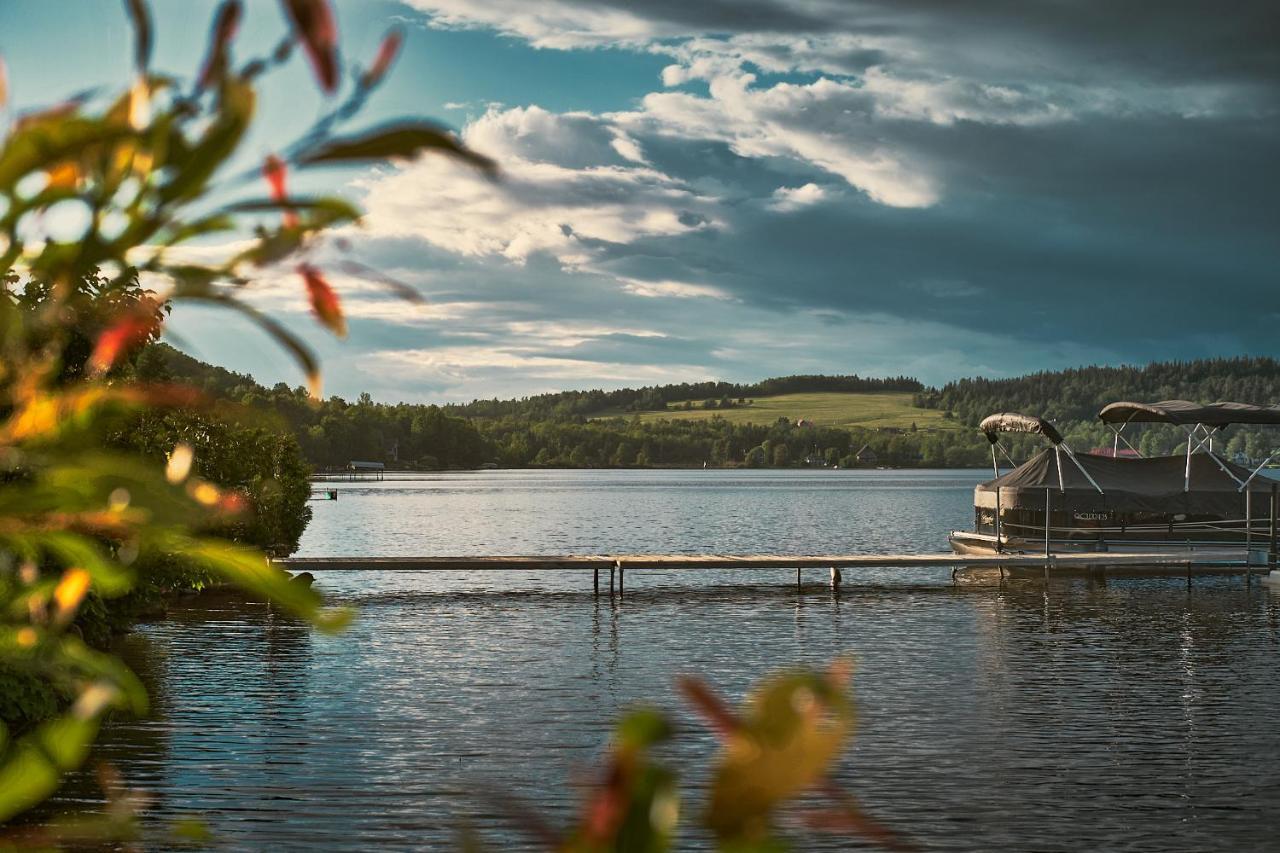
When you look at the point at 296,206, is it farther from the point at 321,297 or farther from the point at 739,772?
the point at 739,772

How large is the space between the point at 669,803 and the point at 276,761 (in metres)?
16.2

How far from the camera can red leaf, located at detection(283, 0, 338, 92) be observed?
2.25 feet

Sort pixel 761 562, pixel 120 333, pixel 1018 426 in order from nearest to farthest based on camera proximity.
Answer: pixel 120 333 → pixel 761 562 → pixel 1018 426

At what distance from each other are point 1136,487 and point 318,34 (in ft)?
130

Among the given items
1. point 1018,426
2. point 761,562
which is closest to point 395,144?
point 761,562

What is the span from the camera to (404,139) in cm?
71

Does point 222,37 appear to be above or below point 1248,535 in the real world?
above

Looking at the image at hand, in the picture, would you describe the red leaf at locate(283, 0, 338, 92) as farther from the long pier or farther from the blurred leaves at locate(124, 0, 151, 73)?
the long pier

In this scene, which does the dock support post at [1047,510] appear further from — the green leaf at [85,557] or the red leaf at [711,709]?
the red leaf at [711,709]

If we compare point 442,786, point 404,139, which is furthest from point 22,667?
point 442,786

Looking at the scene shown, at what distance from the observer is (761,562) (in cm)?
3594

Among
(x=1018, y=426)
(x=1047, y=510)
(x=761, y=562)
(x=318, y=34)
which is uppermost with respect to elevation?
(x=1018, y=426)

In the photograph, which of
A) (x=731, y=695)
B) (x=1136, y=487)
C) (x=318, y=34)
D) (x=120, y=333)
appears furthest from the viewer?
(x=1136, y=487)

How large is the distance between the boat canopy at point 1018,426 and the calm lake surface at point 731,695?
15.0 ft
